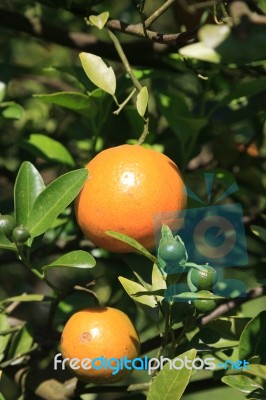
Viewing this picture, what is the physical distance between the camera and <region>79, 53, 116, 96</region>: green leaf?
1.06 m

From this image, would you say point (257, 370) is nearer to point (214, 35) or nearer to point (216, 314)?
point (216, 314)

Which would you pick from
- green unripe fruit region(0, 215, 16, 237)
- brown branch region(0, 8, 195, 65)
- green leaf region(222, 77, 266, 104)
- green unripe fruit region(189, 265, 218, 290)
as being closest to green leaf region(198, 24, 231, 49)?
green unripe fruit region(189, 265, 218, 290)

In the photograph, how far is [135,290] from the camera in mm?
962

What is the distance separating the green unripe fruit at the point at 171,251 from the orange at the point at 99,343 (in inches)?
6.8

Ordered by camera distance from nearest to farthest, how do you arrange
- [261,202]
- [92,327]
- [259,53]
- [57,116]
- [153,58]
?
1. [259,53]
2. [92,327]
3. [153,58]
4. [261,202]
5. [57,116]

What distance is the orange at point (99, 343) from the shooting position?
0.98m

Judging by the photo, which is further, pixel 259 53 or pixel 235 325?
pixel 235 325

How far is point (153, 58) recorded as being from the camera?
1.42 meters

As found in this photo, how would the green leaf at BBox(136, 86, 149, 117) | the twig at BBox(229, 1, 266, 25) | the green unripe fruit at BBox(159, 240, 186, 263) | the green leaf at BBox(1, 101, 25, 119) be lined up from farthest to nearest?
1. the green leaf at BBox(1, 101, 25, 119)
2. the green leaf at BBox(136, 86, 149, 117)
3. the green unripe fruit at BBox(159, 240, 186, 263)
4. the twig at BBox(229, 1, 266, 25)

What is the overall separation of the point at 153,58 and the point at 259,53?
0.73 metres

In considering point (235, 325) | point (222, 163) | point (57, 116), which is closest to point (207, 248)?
point (235, 325)

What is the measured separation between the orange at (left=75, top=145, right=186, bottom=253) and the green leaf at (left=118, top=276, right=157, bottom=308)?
0.05 metres

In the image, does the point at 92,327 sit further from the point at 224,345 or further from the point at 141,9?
the point at 141,9

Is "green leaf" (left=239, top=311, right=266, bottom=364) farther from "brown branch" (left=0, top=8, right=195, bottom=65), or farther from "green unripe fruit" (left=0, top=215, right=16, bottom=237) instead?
"brown branch" (left=0, top=8, right=195, bottom=65)
